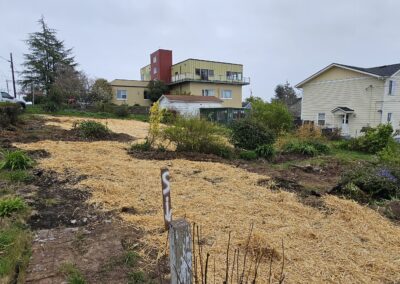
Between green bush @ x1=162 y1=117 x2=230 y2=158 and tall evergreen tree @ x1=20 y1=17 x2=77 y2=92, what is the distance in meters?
31.7

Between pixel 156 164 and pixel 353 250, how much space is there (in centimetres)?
475

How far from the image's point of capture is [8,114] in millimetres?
11805

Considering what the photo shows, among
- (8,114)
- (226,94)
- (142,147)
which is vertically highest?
(226,94)

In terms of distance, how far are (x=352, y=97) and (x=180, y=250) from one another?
2324 centimetres

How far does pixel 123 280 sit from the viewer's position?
2.24m

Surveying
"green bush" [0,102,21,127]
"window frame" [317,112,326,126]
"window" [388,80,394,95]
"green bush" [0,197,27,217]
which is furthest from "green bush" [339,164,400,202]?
"window frame" [317,112,326,126]

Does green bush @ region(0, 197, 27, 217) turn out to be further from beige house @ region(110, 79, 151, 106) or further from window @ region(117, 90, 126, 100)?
window @ region(117, 90, 126, 100)

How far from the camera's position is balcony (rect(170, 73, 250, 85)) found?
112 ft

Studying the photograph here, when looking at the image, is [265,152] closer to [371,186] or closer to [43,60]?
[371,186]

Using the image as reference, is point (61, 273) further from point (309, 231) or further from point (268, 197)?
point (268, 197)

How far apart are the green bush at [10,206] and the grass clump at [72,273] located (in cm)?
154

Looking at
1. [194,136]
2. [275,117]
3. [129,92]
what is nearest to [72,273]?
[194,136]

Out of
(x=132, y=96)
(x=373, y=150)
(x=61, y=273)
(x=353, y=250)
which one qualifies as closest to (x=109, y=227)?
(x=61, y=273)

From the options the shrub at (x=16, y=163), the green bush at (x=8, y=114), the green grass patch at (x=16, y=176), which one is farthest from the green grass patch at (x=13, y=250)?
the green bush at (x=8, y=114)
